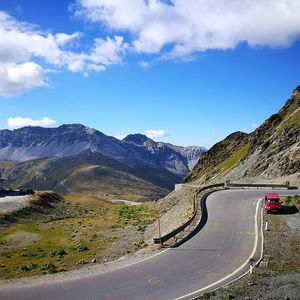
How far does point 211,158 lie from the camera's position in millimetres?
171000

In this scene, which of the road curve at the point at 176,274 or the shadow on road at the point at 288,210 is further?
the shadow on road at the point at 288,210

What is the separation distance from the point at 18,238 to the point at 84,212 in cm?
3551

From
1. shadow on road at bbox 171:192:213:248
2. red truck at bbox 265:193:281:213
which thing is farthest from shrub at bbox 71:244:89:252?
red truck at bbox 265:193:281:213

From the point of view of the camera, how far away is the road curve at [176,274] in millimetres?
24797

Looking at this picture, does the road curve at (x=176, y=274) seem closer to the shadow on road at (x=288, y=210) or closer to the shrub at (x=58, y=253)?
the shadow on road at (x=288, y=210)

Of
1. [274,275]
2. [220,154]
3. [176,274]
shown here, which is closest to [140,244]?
[176,274]

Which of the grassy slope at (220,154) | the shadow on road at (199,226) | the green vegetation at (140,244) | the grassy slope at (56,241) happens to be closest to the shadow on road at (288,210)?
the shadow on road at (199,226)

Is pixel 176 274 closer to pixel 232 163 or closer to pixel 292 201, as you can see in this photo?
pixel 292 201

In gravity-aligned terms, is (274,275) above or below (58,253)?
above

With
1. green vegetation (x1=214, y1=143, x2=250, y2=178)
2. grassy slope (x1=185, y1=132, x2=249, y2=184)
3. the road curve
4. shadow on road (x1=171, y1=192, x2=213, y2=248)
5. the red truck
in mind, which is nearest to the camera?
the road curve

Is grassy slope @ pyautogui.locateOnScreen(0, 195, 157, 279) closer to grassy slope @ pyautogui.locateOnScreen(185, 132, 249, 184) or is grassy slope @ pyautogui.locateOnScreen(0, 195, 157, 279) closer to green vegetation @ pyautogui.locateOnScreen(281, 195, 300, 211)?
green vegetation @ pyautogui.locateOnScreen(281, 195, 300, 211)

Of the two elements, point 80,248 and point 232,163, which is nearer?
point 80,248

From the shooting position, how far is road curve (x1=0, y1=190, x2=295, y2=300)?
2480cm

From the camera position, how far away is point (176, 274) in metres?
27.8
